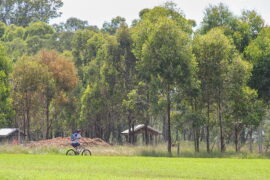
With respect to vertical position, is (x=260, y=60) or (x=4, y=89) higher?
(x=260, y=60)

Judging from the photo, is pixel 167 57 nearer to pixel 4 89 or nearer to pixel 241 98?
pixel 241 98

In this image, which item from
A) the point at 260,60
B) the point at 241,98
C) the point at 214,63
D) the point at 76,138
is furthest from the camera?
the point at 260,60

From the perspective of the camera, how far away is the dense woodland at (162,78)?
163ft

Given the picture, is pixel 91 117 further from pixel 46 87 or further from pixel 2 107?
pixel 2 107

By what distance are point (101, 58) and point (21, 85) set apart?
467 inches

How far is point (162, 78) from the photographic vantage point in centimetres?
5000

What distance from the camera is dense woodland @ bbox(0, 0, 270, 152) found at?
1953 inches

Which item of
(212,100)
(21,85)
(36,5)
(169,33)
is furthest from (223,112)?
(36,5)

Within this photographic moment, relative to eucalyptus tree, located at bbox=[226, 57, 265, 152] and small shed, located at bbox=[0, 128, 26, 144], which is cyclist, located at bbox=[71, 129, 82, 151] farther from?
small shed, located at bbox=[0, 128, 26, 144]

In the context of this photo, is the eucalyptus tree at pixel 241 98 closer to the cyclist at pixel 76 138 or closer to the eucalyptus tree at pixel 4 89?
the cyclist at pixel 76 138

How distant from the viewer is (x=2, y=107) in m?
62.2

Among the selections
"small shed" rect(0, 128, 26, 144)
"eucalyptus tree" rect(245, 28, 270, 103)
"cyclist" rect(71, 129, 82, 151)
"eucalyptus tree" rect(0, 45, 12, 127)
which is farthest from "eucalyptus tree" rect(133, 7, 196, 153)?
"small shed" rect(0, 128, 26, 144)

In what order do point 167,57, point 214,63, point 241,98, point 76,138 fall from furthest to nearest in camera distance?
1. point 241,98
2. point 214,63
3. point 167,57
4. point 76,138

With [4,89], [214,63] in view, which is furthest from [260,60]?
[4,89]
